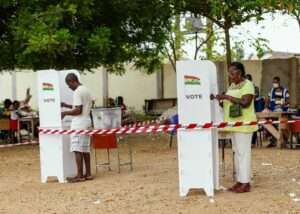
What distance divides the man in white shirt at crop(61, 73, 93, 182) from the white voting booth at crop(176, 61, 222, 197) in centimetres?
231

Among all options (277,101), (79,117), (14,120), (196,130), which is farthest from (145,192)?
(14,120)

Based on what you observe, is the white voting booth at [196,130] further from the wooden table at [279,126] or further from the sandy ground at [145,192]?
the wooden table at [279,126]

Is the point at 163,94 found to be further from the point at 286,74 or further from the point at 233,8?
the point at 233,8

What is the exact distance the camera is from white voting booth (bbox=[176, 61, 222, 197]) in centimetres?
898

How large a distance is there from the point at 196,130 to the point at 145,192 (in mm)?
1277

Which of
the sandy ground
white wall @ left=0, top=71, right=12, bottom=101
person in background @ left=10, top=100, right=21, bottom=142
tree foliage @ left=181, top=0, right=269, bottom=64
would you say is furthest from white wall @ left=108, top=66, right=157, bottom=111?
the sandy ground

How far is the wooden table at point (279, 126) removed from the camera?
1496 cm

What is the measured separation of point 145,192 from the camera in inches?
379

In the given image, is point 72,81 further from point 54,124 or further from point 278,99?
point 278,99

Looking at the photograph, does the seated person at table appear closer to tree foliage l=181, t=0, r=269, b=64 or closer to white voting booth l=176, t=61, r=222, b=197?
tree foliage l=181, t=0, r=269, b=64

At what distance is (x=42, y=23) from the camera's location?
14586 millimetres

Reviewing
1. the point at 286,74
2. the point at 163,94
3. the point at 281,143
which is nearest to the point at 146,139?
the point at 281,143

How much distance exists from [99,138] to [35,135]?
8.17m

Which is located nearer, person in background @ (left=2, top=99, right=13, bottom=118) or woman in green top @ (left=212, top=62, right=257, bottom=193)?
woman in green top @ (left=212, top=62, right=257, bottom=193)
